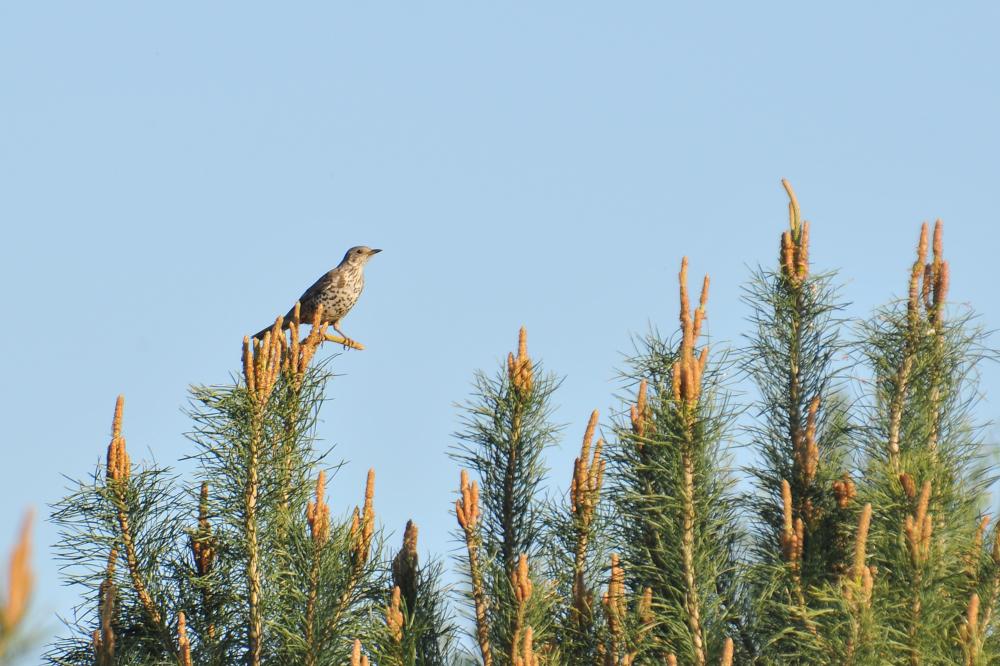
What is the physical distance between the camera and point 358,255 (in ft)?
39.2

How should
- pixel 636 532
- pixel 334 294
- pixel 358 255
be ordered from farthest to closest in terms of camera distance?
pixel 358 255, pixel 334 294, pixel 636 532

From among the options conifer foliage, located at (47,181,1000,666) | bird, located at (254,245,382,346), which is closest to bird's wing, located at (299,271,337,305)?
bird, located at (254,245,382,346)

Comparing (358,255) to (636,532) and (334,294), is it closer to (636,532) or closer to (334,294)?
(334,294)

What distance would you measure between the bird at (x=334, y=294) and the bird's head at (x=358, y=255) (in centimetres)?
13

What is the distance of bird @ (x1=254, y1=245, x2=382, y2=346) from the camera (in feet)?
36.1

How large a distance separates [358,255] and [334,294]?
986 mm

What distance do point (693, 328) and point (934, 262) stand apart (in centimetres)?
142

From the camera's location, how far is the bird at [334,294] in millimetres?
11000

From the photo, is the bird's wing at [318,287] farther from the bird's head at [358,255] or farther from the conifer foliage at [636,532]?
the conifer foliage at [636,532]

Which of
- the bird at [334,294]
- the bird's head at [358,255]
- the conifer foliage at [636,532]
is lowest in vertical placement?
the conifer foliage at [636,532]

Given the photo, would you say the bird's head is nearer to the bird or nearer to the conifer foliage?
the bird

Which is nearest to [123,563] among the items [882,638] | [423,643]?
[423,643]

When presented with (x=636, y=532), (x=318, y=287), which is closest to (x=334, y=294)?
(x=318, y=287)

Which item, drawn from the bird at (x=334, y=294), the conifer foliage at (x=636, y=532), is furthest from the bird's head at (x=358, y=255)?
the conifer foliage at (x=636, y=532)
